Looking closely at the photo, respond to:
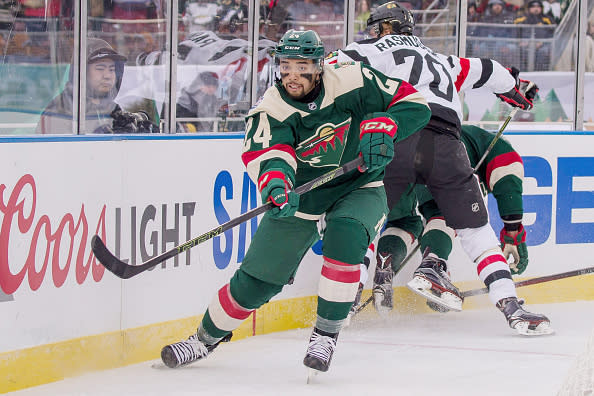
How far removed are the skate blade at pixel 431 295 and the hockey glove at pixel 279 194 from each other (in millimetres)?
1342

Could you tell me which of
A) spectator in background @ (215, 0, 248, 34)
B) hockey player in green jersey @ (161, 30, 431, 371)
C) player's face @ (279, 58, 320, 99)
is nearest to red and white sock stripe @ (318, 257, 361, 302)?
hockey player in green jersey @ (161, 30, 431, 371)

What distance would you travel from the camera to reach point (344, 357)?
3.78 meters

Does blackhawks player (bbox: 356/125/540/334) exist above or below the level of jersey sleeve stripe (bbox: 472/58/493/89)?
below

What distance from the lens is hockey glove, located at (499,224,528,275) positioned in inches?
184

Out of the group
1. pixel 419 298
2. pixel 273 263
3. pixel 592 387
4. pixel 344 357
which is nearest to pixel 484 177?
pixel 419 298

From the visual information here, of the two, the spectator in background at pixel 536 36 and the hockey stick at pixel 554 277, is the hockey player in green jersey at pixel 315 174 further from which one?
the spectator in background at pixel 536 36

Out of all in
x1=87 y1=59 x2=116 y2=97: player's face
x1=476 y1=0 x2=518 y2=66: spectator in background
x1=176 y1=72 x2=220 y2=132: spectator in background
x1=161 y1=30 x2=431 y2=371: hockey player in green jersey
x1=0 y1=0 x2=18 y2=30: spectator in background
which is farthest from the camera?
x1=476 y1=0 x2=518 y2=66: spectator in background

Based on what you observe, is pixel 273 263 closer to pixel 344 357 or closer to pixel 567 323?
pixel 344 357

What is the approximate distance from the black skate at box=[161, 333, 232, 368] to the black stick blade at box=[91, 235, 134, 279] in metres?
0.30

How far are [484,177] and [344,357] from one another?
1.36 metres

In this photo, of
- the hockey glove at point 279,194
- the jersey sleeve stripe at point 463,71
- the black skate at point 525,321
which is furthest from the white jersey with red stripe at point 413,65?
the hockey glove at point 279,194

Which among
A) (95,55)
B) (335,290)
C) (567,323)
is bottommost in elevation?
(567,323)

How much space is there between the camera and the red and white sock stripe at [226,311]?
3.42 metres

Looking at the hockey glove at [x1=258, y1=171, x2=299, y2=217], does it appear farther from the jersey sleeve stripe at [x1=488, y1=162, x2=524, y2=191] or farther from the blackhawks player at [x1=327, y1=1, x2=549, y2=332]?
the jersey sleeve stripe at [x1=488, y1=162, x2=524, y2=191]
